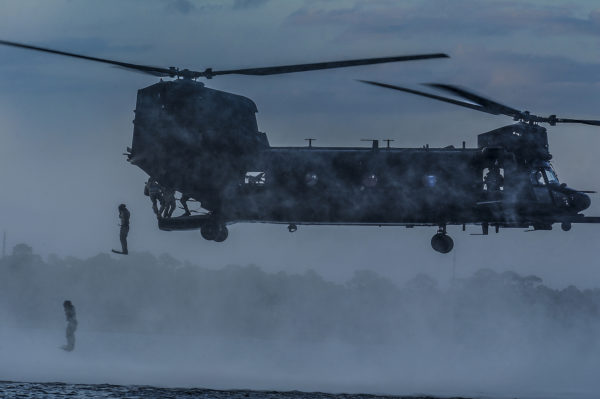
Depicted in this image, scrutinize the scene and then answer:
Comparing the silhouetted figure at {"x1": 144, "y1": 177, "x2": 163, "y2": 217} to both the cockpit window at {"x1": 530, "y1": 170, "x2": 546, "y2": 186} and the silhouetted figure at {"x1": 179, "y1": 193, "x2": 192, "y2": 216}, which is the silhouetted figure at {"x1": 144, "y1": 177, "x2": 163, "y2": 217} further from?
the cockpit window at {"x1": 530, "y1": 170, "x2": 546, "y2": 186}

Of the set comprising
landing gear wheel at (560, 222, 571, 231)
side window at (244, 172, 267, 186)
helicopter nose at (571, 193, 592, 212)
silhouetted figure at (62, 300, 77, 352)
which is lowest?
silhouetted figure at (62, 300, 77, 352)

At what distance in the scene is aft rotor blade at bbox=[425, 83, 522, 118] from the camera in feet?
143

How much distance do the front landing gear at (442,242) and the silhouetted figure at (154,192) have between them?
1063cm

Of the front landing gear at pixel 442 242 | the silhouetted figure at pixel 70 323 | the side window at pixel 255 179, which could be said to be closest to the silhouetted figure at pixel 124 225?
the side window at pixel 255 179

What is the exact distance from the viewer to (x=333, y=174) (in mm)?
44406

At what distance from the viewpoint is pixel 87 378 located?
88.7m

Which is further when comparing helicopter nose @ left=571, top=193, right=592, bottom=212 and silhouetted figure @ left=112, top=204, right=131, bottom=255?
silhouetted figure @ left=112, top=204, right=131, bottom=255

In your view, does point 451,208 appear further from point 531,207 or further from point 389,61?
point 389,61

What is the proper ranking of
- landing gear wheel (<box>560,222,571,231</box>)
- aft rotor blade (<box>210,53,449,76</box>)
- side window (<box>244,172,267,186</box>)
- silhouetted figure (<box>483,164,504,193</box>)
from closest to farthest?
aft rotor blade (<box>210,53,449,76</box>) < silhouetted figure (<box>483,164,504,193</box>) < landing gear wheel (<box>560,222,571,231</box>) < side window (<box>244,172,267,186</box>)

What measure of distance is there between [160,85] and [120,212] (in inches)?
217

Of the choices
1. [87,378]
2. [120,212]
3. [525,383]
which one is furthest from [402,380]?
[120,212]

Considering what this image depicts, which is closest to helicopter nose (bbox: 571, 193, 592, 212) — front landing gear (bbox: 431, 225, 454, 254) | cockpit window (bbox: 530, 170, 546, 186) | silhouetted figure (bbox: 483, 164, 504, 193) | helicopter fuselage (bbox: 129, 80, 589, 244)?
helicopter fuselage (bbox: 129, 80, 589, 244)

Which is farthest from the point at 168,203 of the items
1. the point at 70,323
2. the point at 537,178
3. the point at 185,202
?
the point at 70,323

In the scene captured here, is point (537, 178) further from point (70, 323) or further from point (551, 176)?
point (70, 323)
